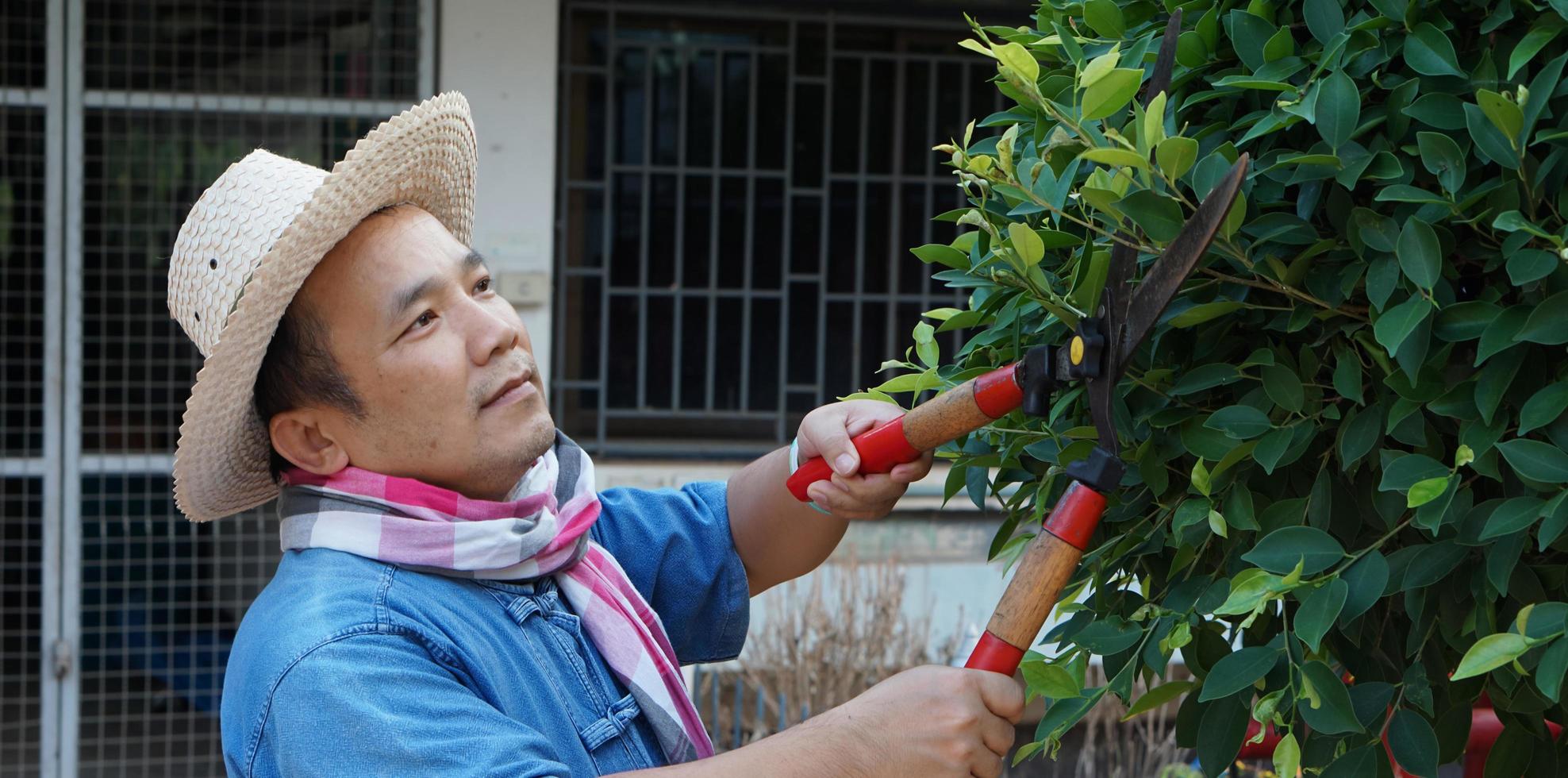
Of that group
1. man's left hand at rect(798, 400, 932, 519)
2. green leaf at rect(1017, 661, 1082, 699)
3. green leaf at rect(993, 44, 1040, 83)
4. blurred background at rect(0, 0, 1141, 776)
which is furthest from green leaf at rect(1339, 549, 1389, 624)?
blurred background at rect(0, 0, 1141, 776)

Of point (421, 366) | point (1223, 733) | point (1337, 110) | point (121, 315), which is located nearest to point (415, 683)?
point (421, 366)

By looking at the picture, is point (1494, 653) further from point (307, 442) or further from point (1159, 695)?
point (307, 442)

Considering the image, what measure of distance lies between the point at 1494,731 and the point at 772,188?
311cm

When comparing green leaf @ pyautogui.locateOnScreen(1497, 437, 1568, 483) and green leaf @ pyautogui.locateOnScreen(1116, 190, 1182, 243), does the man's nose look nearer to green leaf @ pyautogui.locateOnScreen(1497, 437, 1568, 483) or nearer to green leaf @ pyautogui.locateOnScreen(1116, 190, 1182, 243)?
green leaf @ pyautogui.locateOnScreen(1116, 190, 1182, 243)

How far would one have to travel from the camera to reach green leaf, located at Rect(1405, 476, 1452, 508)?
2.99 feet

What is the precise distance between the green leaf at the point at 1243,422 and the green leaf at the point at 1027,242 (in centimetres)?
18

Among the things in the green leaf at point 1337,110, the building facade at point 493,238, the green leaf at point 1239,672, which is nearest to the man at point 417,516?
the green leaf at point 1239,672

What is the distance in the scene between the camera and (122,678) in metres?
4.18

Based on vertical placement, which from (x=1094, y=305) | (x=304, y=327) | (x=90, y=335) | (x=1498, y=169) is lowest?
(x=90, y=335)

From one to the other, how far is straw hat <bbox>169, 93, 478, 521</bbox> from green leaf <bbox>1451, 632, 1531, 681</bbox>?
42.9 inches

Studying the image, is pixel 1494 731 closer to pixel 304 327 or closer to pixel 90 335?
pixel 304 327

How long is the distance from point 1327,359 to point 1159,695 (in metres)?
0.34

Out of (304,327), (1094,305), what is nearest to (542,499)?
(304,327)

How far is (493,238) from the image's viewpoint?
415 centimetres
